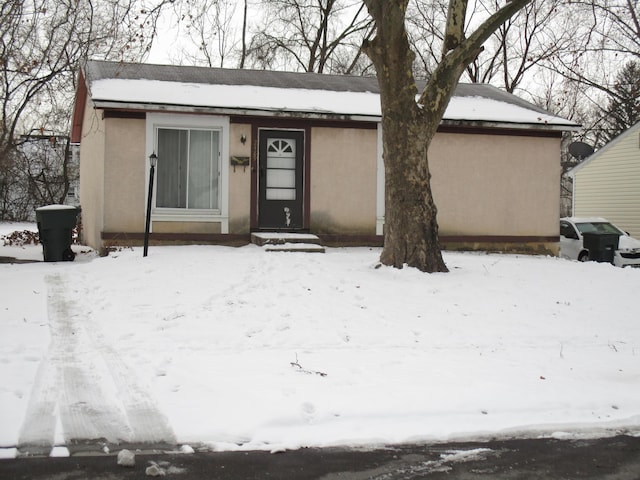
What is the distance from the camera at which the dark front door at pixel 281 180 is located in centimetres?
1348

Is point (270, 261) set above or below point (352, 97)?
below

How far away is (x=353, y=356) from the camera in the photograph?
623cm

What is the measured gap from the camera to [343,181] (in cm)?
1372

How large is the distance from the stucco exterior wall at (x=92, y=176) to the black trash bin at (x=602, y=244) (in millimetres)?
11055

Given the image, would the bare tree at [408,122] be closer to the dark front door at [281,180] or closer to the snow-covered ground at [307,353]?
the snow-covered ground at [307,353]

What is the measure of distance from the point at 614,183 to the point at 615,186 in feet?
0.46

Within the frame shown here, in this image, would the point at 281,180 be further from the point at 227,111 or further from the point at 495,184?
the point at 495,184

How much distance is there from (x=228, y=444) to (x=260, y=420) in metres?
0.42

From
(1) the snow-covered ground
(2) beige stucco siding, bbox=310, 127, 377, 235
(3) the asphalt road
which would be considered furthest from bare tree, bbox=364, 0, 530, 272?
(3) the asphalt road

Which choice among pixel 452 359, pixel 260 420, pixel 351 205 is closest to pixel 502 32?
pixel 351 205

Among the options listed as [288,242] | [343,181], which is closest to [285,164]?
[343,181]

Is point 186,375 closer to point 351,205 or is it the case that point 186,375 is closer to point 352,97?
point 351,205

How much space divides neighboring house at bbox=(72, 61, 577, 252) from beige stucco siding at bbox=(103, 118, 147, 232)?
2 cm

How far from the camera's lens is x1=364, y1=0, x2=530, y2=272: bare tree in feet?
31.8
